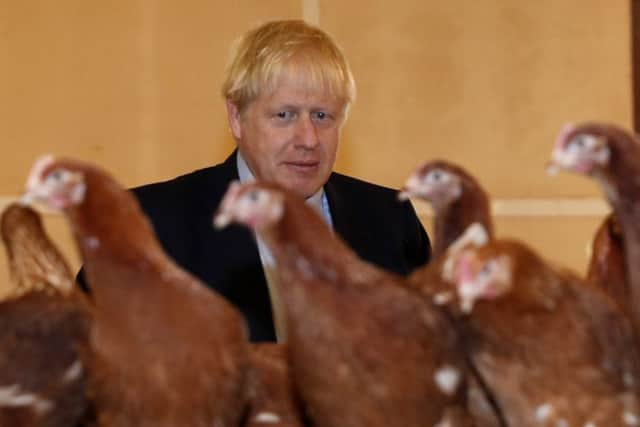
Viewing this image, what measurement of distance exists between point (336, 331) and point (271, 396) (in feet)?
0.56

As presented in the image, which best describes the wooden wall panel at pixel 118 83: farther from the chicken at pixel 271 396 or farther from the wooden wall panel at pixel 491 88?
the chicken at pixel 271 396

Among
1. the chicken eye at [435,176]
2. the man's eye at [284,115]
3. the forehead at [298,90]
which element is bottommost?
the man's eye at [284,115]

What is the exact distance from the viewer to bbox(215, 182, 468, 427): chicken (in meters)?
0.76

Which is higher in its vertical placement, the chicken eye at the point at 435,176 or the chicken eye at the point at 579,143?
the chicken eye at the point at 579,143

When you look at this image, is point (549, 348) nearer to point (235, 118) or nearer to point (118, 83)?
point (235, 118)

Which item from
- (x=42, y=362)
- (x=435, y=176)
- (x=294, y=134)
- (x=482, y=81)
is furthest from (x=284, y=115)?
(x=482, y=81)

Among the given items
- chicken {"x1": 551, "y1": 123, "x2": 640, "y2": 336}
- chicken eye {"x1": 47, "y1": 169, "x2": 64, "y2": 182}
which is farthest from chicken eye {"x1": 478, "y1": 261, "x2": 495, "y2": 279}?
chicken eye {"x1": 47, "y1": 169, "x2": 64, "y2": 182}

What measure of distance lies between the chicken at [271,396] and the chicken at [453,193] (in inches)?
7.9

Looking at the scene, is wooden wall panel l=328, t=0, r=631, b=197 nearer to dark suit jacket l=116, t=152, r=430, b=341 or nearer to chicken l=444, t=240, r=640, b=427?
dark suit jacket l=116, t=152, r=430, b=341

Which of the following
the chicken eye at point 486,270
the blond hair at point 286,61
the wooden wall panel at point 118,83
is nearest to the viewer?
the chicken eye at point 486,270

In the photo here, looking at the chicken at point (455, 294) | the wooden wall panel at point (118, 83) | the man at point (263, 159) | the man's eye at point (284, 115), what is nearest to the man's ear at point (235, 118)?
the man at point (263, 159)

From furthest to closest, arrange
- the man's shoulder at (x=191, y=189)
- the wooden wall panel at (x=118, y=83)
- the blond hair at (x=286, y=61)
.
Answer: the wooden wall panel at (x=118, y=83) → the man's shoulder at (x=191, y=189) → the blond hair at (x=286, y=61)

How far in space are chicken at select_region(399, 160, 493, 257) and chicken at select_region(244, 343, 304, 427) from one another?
201 mm

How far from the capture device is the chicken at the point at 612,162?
2.68 feet
